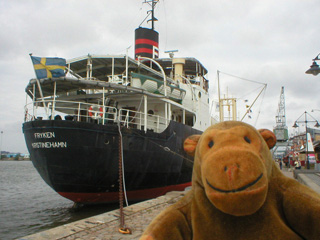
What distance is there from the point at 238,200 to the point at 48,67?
28.7 feet

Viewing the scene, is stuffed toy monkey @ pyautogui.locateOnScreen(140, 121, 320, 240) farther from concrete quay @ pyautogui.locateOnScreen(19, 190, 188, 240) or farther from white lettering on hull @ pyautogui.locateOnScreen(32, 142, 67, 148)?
white lettering on hull @ pyautogui.locateOnScreen(32, 142, 67, 148)

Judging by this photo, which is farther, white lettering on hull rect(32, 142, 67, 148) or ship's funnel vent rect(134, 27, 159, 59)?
ship's funnel vent rect(134, 27, 159, 59)

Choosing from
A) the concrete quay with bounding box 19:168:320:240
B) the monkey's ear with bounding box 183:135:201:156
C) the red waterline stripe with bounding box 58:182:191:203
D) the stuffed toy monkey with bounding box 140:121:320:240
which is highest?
the monkey's ear with bounding box 183:135:201:156

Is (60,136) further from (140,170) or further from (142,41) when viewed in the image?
(142,41)

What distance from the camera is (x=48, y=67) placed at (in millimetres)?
9195

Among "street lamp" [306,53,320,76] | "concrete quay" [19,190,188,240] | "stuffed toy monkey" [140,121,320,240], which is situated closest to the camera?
"stuffed toy monkey" [140,121,320,240]

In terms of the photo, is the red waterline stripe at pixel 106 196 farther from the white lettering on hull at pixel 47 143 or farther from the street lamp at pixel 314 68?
the street lamp at pixel 314 68

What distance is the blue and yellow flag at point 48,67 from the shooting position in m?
9.08

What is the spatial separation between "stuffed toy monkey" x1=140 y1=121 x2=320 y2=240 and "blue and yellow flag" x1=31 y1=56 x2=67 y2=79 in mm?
8019

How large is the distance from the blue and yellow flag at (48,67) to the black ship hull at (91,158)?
5.38ft

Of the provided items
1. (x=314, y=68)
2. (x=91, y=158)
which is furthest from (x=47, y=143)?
(x=314, y=68)

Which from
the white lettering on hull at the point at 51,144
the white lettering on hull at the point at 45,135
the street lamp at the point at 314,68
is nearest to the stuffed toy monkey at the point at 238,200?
the white lettering on hull at the point at 51,144

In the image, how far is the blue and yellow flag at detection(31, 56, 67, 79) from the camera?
9078mm

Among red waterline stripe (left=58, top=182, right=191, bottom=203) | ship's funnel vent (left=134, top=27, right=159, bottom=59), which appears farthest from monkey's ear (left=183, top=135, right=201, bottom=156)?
ship's funnel vent (left=134, top=27, right=159, bottom=59)
